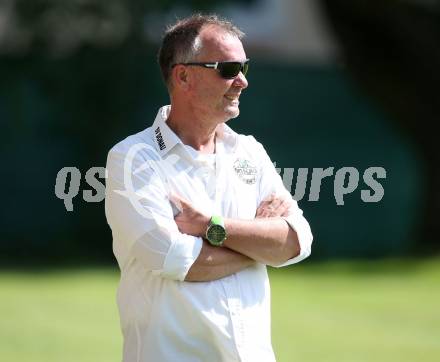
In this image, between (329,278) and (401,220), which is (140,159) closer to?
(329,278)

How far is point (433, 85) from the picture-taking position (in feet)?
64.4

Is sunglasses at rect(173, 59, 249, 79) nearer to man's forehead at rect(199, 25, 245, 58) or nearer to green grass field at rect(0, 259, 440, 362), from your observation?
man's forehead at rect(199, 25, 245, 58)

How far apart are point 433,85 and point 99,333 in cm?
985

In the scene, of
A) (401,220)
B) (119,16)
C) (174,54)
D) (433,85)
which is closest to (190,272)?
(174,54)

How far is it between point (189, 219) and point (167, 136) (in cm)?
41

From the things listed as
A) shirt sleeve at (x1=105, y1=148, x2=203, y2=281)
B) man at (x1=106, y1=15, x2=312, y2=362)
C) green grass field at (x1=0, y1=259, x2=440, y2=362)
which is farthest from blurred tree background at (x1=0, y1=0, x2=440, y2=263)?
shirt sleeve at (x1=105, y1=148, x2=203, y2=281)

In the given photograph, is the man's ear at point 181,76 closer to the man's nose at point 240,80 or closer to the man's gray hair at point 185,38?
the man's gray hair at point 185,38

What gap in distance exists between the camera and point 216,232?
5109 mm

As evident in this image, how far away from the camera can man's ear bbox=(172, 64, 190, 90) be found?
535 cm

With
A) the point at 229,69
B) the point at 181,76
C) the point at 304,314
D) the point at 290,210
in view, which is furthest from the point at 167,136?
the point at 304,314

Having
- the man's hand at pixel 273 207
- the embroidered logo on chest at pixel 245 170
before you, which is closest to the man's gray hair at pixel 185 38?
the embroidered logo on chest at pixel 245 170

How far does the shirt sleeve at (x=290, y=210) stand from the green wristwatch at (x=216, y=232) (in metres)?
0.38

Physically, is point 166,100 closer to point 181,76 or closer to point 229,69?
point 181,76

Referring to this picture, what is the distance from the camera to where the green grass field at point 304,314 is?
35.5ft
